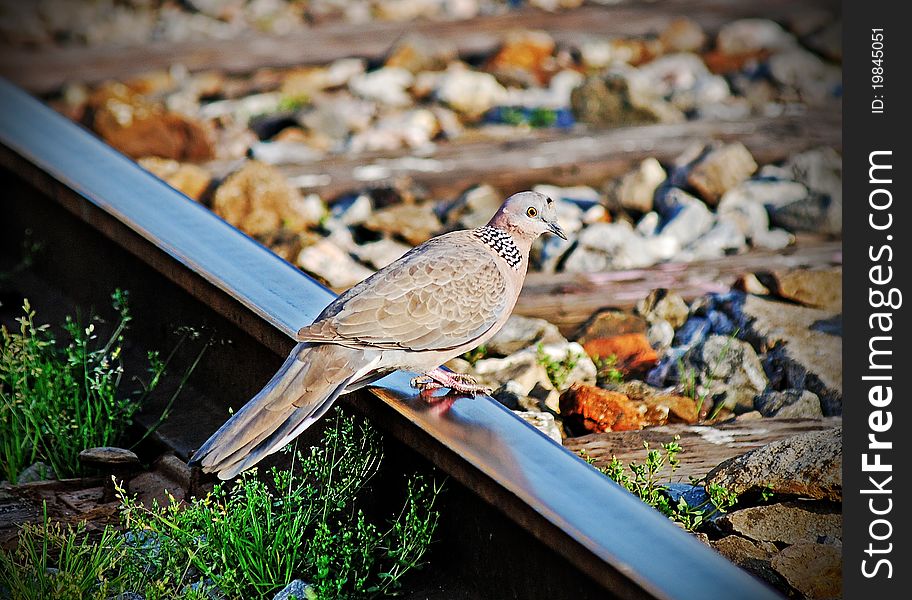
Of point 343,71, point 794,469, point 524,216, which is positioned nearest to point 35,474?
point 524,216

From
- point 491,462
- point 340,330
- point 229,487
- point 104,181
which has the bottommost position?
point 229,487

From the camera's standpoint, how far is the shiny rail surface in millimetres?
2852

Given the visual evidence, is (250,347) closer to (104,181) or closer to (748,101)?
(104,181)

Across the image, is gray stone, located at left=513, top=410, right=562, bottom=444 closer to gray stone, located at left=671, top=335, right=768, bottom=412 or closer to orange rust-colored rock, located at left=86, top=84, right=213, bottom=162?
gray stone, located at left=671, top=335, right=768, bottom=412

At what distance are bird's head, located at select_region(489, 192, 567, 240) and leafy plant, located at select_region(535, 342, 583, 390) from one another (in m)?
0.80

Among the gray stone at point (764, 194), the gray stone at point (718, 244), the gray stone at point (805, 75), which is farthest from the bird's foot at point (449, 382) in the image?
the gray stone at point (805, 75)

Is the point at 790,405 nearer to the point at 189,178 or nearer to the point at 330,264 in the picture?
the point at 330,264

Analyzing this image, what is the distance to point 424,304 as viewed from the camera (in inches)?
148

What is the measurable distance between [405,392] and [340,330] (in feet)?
1.04

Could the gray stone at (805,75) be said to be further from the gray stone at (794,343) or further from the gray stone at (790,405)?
the gray stone at (790,405)

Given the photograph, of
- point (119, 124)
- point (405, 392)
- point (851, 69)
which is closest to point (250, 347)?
point (405, 392)

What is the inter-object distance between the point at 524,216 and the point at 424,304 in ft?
1.76

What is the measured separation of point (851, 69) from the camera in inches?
174

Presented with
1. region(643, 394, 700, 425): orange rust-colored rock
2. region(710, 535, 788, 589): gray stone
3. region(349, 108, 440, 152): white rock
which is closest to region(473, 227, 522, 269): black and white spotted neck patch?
region(643, 394, 700, 425): orange rust-colored rock
